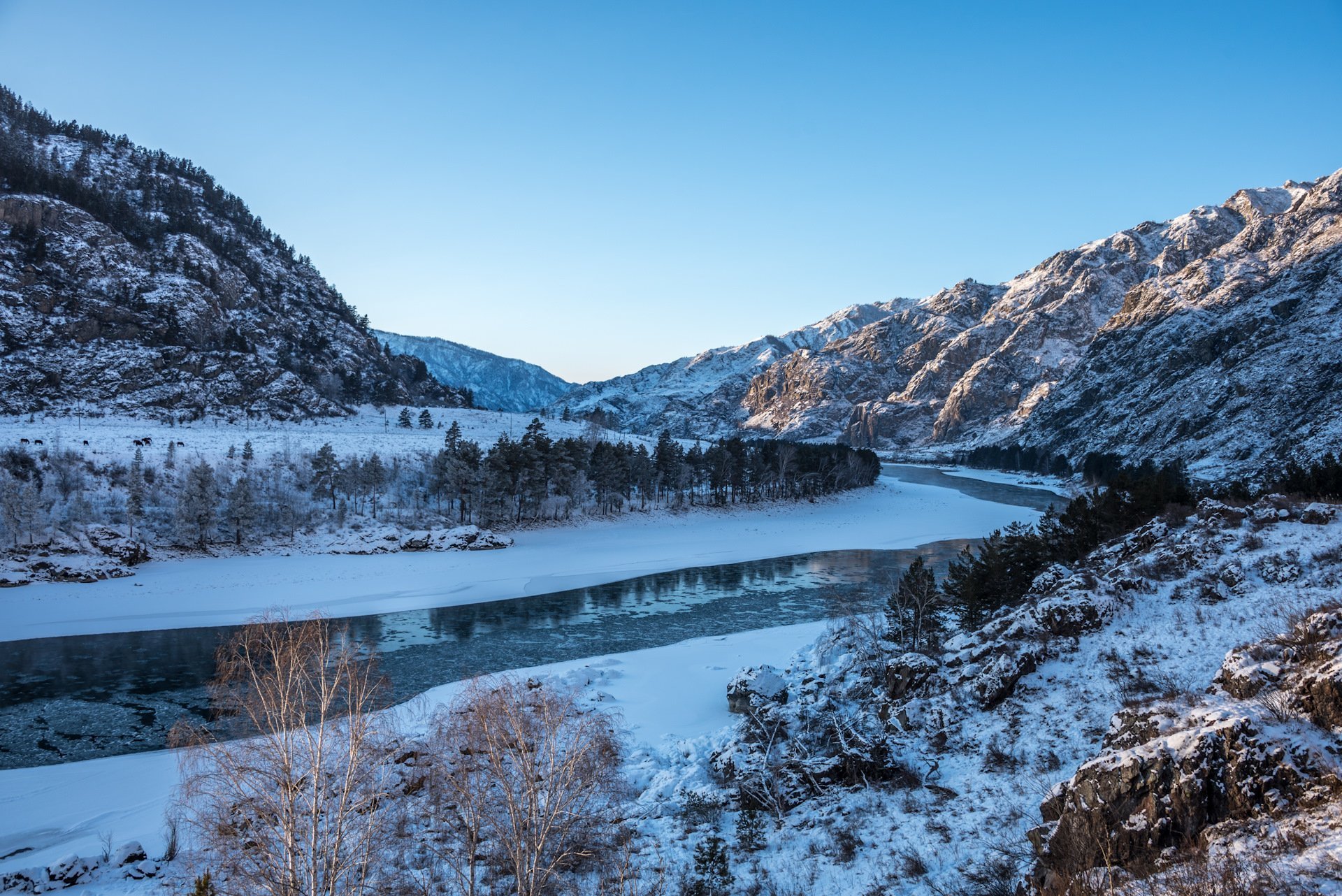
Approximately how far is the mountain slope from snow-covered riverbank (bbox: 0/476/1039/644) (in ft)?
230

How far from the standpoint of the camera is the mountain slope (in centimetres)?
10306

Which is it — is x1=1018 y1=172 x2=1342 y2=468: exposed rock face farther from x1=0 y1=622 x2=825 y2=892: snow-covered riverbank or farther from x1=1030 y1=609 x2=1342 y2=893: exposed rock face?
x1=1030 y1=609 x2=1342 y2=893: exposed rock face

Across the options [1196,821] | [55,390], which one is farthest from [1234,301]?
[55,390]

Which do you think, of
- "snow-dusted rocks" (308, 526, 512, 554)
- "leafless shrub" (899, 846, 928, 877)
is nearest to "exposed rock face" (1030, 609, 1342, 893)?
"leafless shrub" (899, 846, 928, 877)

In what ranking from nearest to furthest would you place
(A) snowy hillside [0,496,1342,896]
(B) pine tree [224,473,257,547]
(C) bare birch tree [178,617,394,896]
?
(A) snowy hillside [0,496,1342,896] → (C) bare birch tree [178,617,394,896] → (B) pine tree [224,473,257,547]

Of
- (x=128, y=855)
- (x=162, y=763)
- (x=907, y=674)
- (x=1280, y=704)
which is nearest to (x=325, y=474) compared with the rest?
(x=162, y=763)

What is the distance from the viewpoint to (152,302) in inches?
4695

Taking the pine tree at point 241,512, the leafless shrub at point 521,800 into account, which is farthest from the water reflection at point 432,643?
the pine tree at point 241,512

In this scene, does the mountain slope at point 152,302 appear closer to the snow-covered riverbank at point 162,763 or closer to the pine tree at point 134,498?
the pine tree at point 134,498

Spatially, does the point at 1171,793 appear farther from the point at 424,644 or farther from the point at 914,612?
the point at 424,644

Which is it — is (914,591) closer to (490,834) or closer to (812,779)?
(812,779)

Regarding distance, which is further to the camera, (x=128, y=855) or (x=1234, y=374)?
(x=1234, y=374)

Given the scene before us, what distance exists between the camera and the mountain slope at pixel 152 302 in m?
103

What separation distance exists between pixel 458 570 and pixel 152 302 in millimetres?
110665
